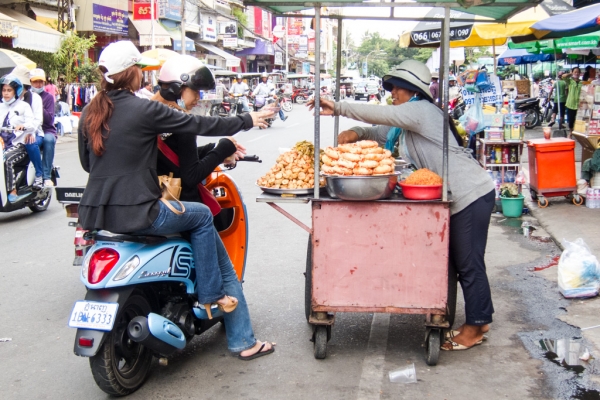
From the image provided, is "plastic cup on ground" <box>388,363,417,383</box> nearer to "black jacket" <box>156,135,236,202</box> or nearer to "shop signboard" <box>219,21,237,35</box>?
"black jacket" <box>156,135,236,202</box>

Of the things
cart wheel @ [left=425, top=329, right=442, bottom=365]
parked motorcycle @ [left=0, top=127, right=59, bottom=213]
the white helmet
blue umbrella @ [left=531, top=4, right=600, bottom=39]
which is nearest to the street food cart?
cart wheel @ [left=425, top=329, right=442, bottom=365]

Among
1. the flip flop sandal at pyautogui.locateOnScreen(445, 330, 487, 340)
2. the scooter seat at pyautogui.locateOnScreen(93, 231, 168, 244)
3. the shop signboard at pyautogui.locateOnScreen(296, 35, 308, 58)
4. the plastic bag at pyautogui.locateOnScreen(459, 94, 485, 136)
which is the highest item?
the shop signboard at pyautogui.locateOnScreen(296, 35, 308, 58)

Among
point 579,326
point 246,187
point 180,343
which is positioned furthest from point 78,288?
point 246,187

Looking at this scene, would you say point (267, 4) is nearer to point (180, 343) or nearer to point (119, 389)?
point (180, 343)

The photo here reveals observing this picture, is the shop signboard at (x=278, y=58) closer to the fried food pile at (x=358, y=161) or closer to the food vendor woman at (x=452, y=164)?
the food vendor woman at (x=452, y=164)

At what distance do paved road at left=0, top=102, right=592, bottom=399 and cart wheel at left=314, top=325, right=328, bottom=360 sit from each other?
0.05m

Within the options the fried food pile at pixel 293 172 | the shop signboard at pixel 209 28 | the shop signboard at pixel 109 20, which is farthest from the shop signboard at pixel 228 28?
the fried food pile at pixel 293 172

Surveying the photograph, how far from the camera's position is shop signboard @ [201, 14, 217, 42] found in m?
42.2

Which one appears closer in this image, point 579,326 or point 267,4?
point 267,4

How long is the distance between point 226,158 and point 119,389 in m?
1.41

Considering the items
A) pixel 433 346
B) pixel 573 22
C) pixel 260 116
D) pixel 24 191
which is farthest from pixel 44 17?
pixel 433 346

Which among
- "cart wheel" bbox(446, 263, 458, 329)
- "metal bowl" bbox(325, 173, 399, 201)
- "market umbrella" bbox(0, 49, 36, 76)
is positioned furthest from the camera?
"market umbrella" bbox(0, 49, 36, 76)

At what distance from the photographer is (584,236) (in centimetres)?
720

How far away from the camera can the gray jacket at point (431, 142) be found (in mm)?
3844
